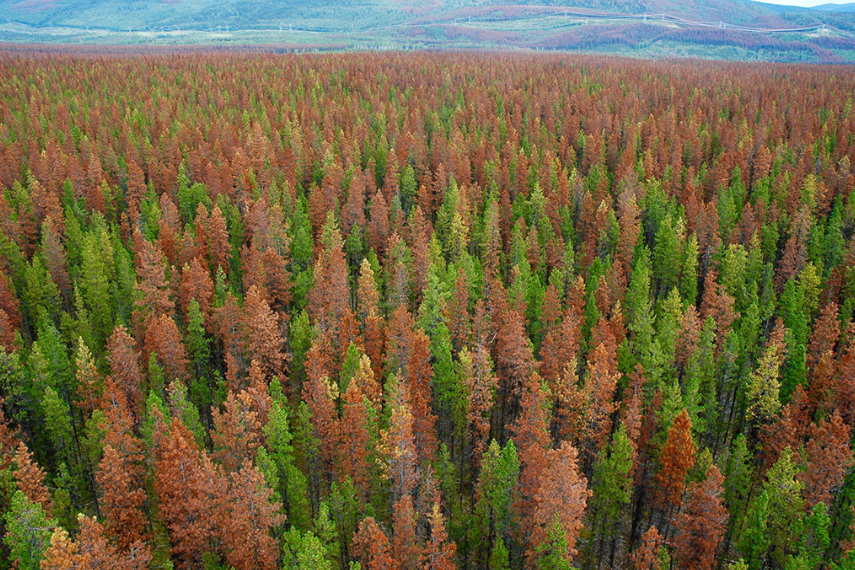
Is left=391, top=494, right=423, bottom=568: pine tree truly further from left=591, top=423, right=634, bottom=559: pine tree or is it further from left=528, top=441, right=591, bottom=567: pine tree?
left=591, top=423, right=634, bottom=559: pine tree

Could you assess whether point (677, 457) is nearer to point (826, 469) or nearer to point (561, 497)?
point (826, 469)

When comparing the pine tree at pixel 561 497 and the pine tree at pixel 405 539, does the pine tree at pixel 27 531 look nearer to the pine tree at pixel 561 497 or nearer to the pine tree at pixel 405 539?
the pine tree at pixel 405 539

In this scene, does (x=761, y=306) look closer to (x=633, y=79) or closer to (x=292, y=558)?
(x=292, y=558)

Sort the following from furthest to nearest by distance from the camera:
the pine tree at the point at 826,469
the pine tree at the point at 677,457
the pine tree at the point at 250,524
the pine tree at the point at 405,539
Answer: the pine tree at the point at 677,457
the pine tree at the point at 826,469
the pine tree at the point at 405,539
the pine tree at the point at 250,524

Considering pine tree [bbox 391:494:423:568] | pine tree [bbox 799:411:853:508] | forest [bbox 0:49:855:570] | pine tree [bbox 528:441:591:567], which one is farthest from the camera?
pine tree [bbox 799:411:853:508]

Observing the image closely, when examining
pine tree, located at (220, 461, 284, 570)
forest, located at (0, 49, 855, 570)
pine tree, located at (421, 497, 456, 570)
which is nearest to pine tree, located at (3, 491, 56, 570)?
forest, located at (0, 49, 855, 570)

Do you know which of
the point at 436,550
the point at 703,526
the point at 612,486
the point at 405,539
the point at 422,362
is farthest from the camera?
the point at 422,362

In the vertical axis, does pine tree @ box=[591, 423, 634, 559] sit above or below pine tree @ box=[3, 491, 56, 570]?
below

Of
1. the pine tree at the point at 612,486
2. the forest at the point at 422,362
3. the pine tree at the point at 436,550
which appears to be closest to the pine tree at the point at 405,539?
the forest at the point at 422,362

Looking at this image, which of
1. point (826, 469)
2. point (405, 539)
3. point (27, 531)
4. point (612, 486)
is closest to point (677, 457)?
point (612, 486)
